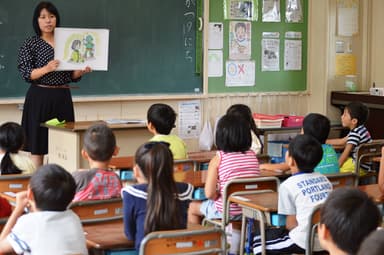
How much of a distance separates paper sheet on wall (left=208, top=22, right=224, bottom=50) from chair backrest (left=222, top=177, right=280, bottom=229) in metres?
3.91

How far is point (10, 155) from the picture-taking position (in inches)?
173

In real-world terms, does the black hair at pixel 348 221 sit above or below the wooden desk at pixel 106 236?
above

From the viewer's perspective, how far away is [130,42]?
7480mm

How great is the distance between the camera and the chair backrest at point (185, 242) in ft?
9.44

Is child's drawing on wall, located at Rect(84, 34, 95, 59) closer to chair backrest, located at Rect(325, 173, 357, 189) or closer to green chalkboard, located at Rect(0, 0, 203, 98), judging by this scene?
green chalkboard, located at Rect(0, 0, 203, 98)

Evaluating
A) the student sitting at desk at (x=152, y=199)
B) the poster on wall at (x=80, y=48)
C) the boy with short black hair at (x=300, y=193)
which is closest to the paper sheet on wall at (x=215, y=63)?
the poster on wall at (x=80, y=48)

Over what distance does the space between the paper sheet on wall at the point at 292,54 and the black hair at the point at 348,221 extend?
6.71m

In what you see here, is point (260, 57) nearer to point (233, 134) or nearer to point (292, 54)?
point (292, 54)

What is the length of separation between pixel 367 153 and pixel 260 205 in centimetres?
217

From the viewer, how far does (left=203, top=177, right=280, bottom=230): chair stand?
13.7 ft

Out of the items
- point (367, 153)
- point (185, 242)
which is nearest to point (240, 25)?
point (367, 153)

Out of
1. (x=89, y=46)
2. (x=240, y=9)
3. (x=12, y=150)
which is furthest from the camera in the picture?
(x=240, y=9)

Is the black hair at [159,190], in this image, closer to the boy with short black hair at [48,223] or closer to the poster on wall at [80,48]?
the boy with short black hair at [48,223]

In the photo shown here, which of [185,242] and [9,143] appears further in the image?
[9,143]
